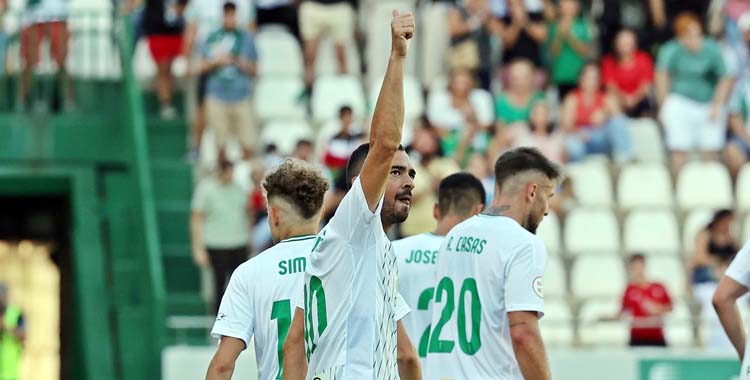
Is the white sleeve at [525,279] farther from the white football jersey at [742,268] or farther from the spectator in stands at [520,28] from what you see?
the spectator in stands at [520,28]

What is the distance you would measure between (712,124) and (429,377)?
1091cm

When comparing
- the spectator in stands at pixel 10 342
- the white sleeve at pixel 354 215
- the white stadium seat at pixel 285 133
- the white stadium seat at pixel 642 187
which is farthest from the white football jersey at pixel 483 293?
the white stadium seat at pixel 642 187

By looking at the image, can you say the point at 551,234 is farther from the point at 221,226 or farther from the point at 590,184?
the point at 221,226

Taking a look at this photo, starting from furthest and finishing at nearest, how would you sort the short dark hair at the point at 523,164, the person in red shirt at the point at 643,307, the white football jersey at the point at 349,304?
1. the person in red shirt at the point at 643,307
2. the short dark hair at the point at 523,164
3. the white football jersey at the point at 349,304

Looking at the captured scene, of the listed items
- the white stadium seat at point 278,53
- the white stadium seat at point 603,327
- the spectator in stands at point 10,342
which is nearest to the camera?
the white stadium seat at point 603,327

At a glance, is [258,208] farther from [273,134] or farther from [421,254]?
[421,254]

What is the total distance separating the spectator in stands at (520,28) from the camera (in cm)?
1995

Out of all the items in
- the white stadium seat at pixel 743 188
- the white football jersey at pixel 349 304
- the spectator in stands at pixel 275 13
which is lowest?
the white football jersey at pixel 349 304

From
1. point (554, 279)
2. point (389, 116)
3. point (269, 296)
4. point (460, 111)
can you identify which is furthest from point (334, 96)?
point (389, 116)

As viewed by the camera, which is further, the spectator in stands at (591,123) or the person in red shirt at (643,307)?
the spectator in stands at (591,123)

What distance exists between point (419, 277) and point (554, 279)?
26.6 feet

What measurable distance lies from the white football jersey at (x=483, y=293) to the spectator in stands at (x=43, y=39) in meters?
10.00

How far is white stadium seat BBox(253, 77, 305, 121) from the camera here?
19.5m

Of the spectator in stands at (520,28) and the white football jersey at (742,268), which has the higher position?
the spectator in stands at (520,28)
